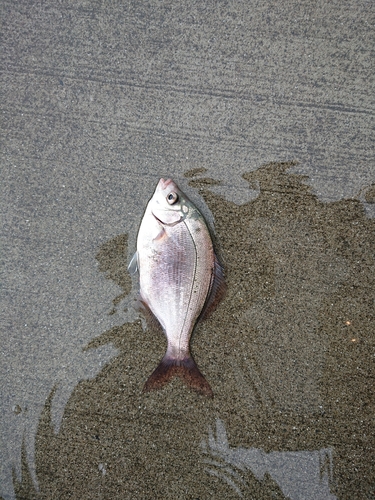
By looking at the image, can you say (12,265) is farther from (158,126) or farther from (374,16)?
(374,16)

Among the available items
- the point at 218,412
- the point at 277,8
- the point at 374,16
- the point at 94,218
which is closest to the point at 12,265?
the point at 94,218

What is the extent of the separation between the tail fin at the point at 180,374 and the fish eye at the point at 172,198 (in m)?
0.95

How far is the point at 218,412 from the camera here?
7.69 ft

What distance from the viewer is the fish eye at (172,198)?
2.15 m

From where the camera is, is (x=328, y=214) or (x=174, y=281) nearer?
(x=174, y=281)

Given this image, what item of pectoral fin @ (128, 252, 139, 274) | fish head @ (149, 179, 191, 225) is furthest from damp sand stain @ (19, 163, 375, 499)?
pectoral fin @ (128, 252, 139, 274)

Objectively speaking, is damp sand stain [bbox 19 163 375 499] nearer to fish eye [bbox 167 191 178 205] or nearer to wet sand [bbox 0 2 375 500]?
wet sand [bbox 0 2 375 500]

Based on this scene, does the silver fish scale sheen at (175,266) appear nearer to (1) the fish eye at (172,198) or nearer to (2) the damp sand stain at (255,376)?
(1) the fish eye at (172,198)

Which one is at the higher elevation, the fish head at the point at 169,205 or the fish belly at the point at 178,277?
the fish head at the point at 169,205

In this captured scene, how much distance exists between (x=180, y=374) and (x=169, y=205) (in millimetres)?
1049

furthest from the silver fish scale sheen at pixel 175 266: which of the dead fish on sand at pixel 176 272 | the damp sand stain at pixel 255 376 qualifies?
→ the damp sand stain at pixel 255 376

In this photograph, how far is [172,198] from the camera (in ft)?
7.09

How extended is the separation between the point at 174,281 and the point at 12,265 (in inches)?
43.2

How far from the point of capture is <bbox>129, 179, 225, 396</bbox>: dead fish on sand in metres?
2.18
